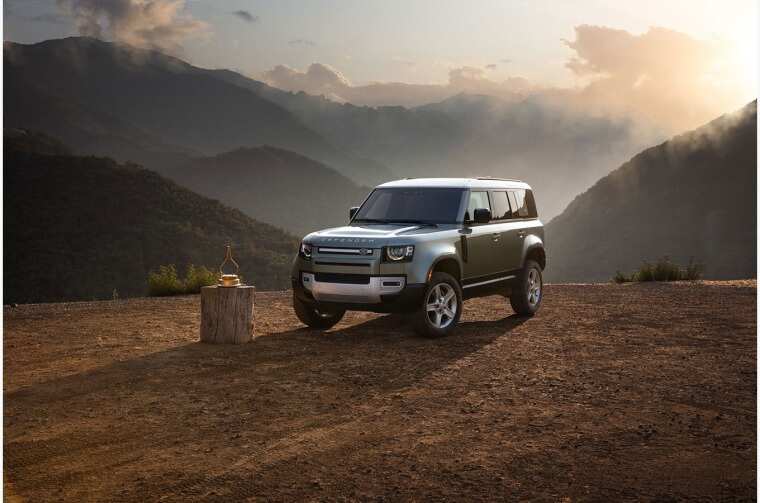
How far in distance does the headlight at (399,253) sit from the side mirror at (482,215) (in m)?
1.29

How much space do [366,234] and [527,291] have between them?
11.5 feet

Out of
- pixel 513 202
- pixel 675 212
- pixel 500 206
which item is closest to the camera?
pixel 500 206

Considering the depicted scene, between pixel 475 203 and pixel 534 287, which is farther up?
pixel 475 203

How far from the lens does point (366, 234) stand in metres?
9.42

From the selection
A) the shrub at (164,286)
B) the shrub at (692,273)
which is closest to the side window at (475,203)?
the shrub at (164,286)

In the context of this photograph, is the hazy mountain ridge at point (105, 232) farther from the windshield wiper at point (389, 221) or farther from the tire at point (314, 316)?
the windshield wiper at point (389, 221)

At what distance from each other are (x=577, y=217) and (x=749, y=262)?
97.1 ft

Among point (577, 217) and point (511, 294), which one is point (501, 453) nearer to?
point (511, 294)

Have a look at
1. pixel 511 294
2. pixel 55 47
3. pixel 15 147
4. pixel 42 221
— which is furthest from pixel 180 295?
pixel 55 47

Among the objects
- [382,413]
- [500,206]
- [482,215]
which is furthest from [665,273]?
[382,413]

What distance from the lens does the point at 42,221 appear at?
52.3m

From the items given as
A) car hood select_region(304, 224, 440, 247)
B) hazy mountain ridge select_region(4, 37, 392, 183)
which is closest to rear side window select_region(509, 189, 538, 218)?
car hood select_region(304, 224, 440, 247)

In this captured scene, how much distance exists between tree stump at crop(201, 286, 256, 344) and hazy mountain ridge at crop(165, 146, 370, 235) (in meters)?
97.9

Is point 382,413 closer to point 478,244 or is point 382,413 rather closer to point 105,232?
point 478,244
